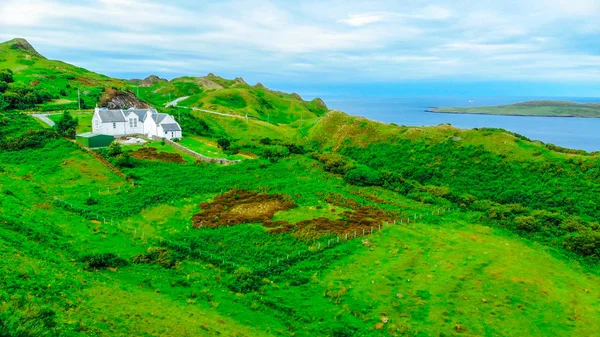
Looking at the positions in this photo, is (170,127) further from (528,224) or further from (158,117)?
(528,224)

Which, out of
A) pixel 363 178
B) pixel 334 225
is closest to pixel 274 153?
pixel 363 178

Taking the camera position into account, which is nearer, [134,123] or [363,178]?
[363,178]

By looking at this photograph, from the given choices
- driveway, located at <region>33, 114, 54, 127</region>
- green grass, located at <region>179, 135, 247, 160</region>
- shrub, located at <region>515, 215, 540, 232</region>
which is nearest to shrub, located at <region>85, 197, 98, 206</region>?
green grass, located at <region>179, 135, 247, 160</region>

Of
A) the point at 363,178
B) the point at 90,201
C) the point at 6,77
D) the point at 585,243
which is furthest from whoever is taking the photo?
the point at 6,77

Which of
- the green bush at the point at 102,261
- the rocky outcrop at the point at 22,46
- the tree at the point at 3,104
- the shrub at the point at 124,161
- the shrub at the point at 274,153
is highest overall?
the rocky outcrop at the point at 22,46

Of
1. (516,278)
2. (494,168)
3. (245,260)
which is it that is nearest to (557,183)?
(494,168)

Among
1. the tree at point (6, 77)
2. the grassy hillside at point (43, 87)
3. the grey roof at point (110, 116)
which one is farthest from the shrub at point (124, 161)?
the tree at point (6, 77)

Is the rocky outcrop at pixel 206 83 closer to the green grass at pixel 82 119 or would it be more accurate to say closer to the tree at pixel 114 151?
the green grass at pixel 82 119
